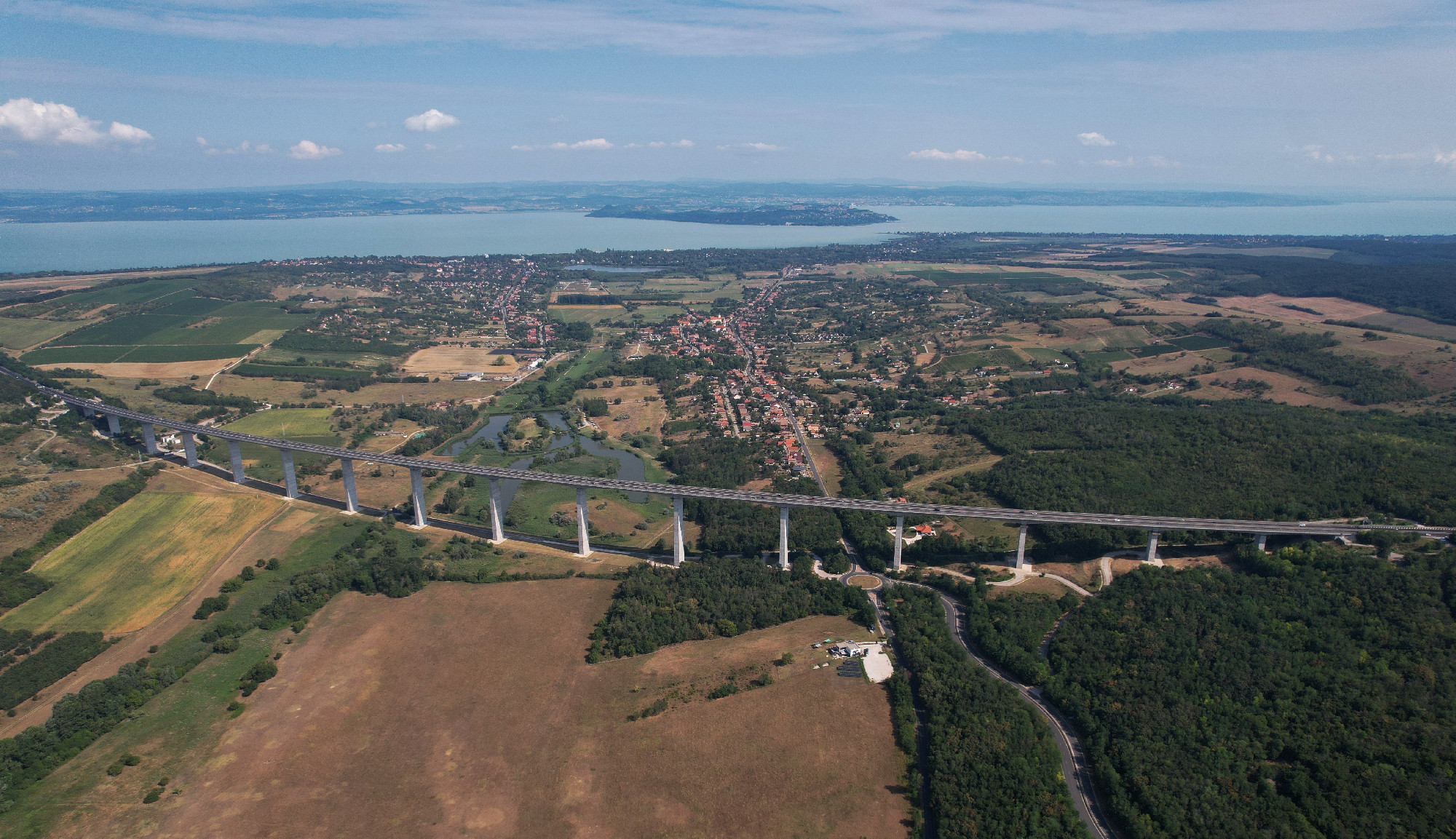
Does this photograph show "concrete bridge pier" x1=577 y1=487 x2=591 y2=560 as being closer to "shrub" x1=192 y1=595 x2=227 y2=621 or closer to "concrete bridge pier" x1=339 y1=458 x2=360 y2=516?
"concrete bridge pier" x1=339 y1=458 x2=360 y2=516

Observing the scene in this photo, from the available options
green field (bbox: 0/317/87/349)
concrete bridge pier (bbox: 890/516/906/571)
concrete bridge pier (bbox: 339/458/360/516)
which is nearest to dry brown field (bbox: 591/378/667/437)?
concrete bridge pier (bbox: 339/458/360/516)

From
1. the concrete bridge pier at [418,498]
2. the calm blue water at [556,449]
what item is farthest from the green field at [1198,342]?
the concrete bridge pier at [418,498]

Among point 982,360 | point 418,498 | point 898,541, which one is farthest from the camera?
point 982,360

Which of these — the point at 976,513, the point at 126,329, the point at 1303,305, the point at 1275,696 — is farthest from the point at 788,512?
the point at 1303,305

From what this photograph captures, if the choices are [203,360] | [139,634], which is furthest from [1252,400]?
[203,360]

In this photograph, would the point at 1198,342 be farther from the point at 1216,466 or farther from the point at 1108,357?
the point at 1216,466

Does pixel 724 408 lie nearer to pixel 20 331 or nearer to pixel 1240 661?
pixel 1240 661
